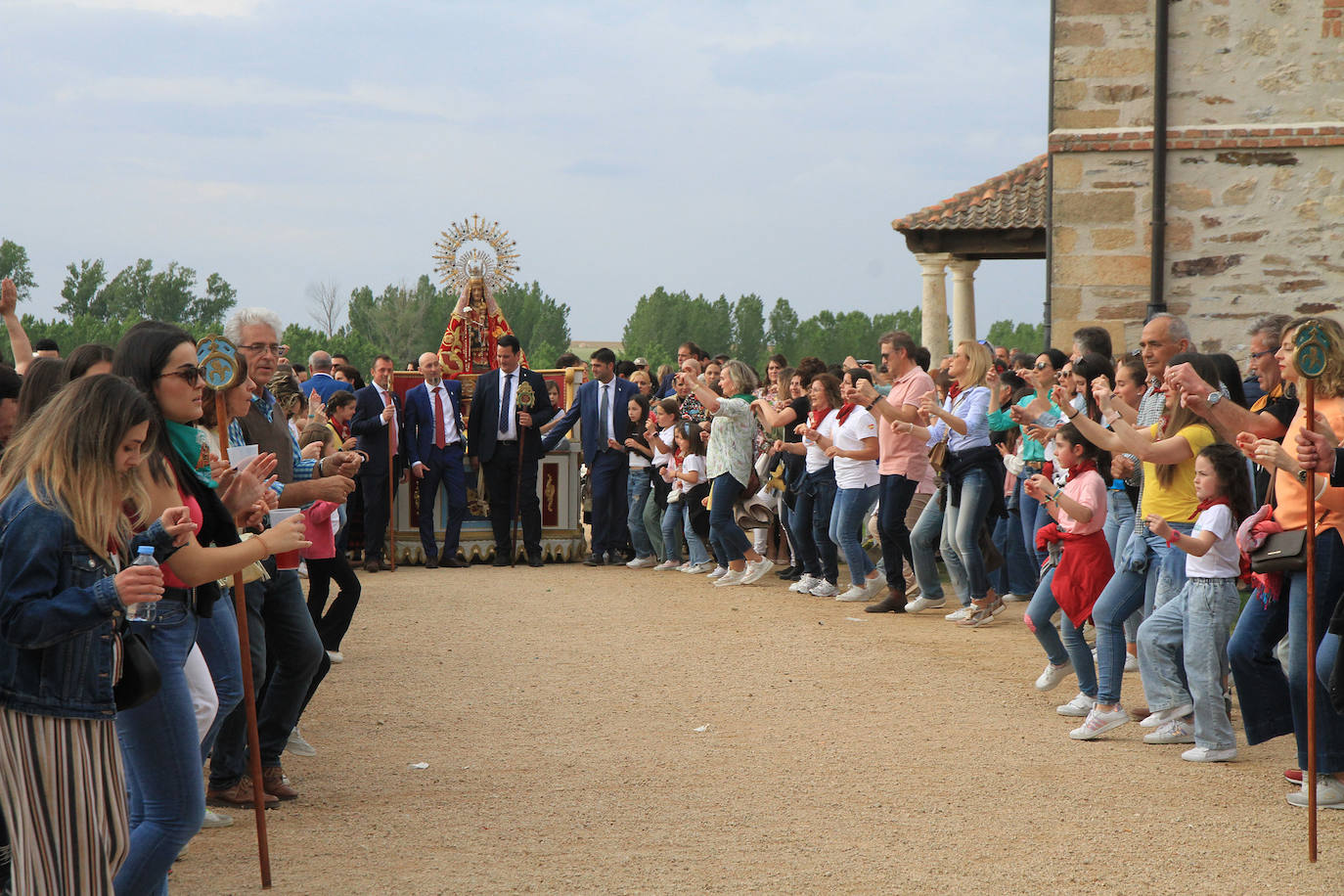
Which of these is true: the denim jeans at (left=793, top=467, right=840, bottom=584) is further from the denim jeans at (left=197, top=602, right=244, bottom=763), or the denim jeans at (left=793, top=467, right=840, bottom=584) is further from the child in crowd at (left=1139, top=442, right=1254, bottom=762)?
the denim jeans at (left=197, top=602, right=244, bottom=763)

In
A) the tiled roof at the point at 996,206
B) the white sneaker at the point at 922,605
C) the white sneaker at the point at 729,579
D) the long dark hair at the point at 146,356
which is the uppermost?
the tiled roof at the point at 996,206

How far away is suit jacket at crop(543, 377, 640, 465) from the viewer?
544 inches

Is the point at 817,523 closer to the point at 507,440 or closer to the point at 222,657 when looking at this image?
the point at 507,440

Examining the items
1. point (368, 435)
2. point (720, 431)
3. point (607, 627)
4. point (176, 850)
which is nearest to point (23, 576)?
point (176, 850)

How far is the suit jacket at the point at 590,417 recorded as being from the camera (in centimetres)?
1382

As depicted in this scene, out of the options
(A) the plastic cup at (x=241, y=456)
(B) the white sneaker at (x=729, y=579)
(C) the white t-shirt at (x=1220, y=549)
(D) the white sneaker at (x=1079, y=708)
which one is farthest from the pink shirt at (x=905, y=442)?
(A) the plastic cup at (x=241, y=456)

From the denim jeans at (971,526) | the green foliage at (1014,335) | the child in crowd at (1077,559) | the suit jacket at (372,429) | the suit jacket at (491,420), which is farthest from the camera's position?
the green foliage at (1014,335)

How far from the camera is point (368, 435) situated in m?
13.2

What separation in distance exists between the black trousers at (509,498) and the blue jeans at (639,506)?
95 cm

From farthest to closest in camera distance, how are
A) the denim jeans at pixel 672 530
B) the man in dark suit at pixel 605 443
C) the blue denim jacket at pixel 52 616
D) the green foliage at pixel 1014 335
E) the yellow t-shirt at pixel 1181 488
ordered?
the green foliage at pixel 1014 335 < the man in dark suit at pixel 605 443 < the denim jeans at pixel 672 530 < the yellow t-shirt at pixel 1181 488 < the blue denim jacket at pixel 52 616

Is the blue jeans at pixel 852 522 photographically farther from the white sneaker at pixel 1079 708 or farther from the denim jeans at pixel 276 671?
the denim jeans at pixel 276 671

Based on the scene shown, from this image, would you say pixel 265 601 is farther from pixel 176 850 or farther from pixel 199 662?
pixel 176 850

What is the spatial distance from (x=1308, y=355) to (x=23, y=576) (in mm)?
4222

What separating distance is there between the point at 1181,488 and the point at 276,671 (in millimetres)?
4069
